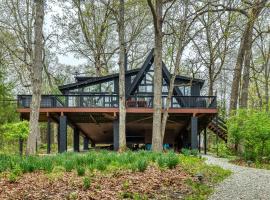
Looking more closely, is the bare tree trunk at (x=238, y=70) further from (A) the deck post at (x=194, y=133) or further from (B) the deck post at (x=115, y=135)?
(B) the deck post at (x=115, y=135)

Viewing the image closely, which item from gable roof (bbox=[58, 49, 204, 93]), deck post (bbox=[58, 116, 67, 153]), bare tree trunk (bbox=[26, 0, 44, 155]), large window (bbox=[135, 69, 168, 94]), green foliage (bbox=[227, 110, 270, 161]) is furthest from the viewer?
large window (bbox=[135, 69, 168, 94])

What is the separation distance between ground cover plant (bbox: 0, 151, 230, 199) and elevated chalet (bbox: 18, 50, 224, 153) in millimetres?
11220

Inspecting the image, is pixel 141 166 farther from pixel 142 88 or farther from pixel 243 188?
pixel 142 88

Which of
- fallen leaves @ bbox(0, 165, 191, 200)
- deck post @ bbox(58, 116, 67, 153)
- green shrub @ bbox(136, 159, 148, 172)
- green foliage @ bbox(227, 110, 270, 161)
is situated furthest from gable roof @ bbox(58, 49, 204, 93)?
fallen leaves @ bbox(0, 165, 191, 200)

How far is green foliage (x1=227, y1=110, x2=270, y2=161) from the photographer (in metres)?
16.4

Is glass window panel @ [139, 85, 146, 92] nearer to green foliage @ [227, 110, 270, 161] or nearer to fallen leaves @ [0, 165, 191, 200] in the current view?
green foliage @ [227, 110, 270, 161]

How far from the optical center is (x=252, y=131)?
16.6m

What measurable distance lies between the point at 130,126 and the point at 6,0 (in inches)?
529

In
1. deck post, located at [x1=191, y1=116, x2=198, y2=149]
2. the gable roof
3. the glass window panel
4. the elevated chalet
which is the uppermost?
the gable roof

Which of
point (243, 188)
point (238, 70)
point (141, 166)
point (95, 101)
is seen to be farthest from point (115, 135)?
point (243, 188)

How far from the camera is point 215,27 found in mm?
29484

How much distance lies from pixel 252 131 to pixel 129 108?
8.80m

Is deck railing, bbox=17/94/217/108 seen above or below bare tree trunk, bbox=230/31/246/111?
below

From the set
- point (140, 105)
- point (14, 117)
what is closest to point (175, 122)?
point (140, 105)
